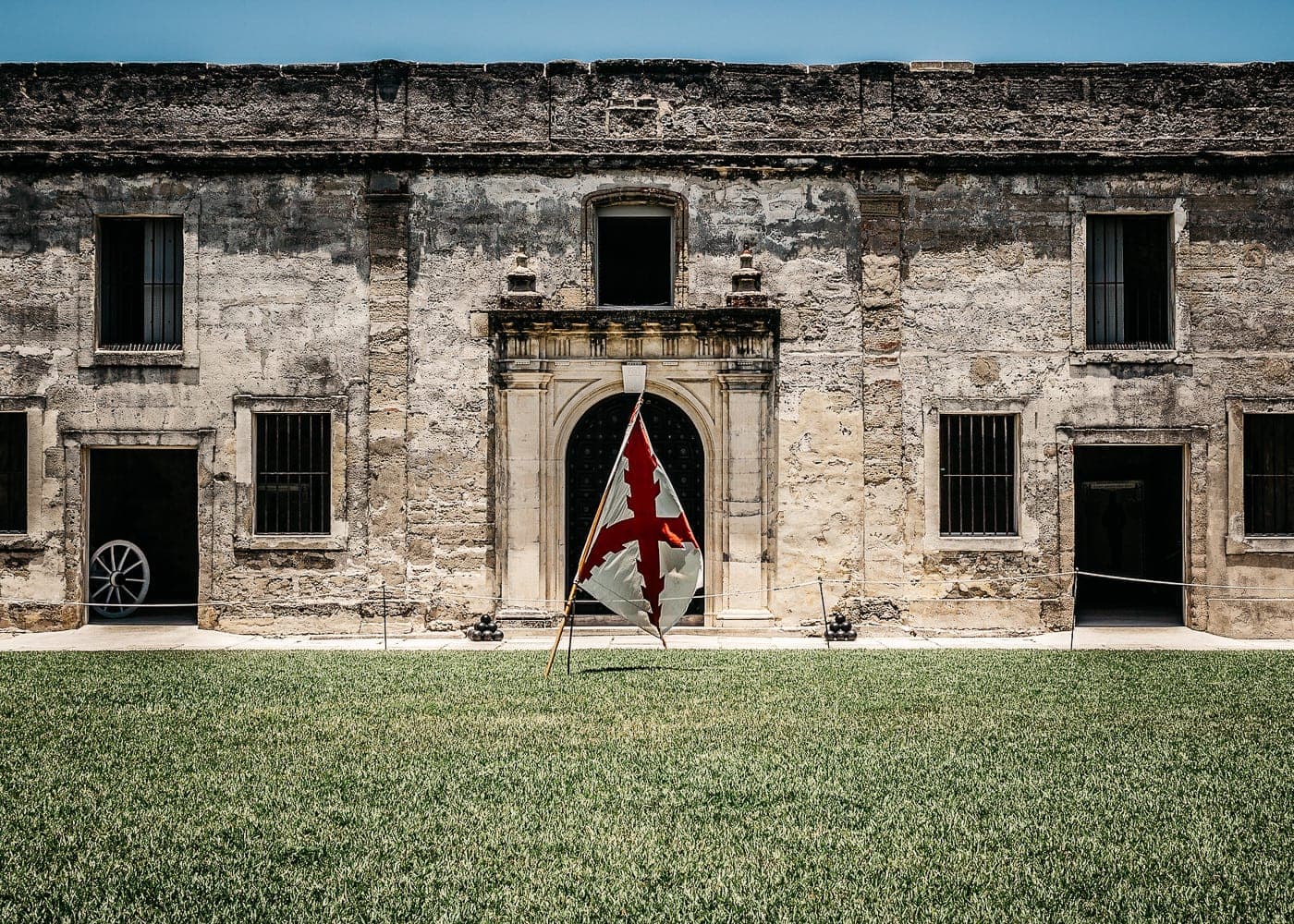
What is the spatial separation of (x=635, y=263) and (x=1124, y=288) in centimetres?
654

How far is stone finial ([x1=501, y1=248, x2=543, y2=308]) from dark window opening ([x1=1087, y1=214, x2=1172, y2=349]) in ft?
24.1

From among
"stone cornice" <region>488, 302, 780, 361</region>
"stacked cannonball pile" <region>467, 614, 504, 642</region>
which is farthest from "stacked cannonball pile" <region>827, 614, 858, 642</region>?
"stacked cannonball pile" <region>467, 614, 504, 642</region>

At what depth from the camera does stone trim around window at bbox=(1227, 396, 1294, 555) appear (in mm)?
14820

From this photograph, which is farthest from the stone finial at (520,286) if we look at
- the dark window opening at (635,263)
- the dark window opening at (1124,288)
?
the dark window opening at (1124,288)

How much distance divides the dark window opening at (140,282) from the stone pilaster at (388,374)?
8.92 feet

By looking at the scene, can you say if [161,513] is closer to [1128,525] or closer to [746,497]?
[746,497]

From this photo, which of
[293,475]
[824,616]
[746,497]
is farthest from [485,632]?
[824,616]

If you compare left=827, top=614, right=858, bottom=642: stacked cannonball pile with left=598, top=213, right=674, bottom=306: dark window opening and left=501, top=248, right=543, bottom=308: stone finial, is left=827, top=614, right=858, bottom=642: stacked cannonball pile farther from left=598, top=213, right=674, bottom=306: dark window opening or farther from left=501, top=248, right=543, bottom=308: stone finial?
left=501, top=248, right=543, bottom=308: stone finial

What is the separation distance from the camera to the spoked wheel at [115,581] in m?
15.5

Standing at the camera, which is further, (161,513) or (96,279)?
(161,513)

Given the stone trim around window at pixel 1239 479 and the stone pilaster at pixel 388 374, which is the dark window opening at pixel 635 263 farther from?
the stone trim around window at pixel 1239 479

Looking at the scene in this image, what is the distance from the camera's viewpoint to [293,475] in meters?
15.0

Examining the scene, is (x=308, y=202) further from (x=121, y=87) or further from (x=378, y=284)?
(x=121, y=87)

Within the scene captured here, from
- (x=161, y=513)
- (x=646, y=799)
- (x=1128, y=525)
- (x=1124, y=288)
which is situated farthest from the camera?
(x=1128, y=525)
